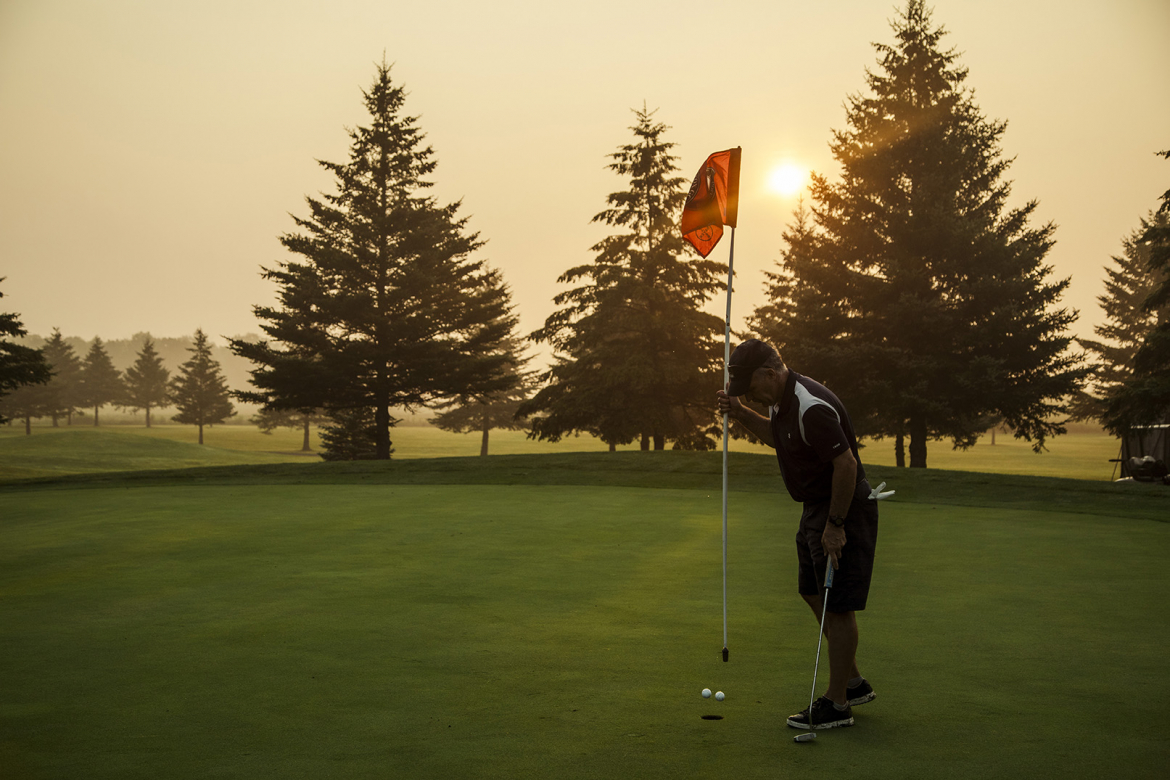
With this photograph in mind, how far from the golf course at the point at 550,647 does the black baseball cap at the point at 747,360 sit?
1.75m

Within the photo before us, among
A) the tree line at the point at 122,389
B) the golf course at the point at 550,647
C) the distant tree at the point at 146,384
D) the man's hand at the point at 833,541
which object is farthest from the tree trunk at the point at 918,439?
the distant tree at the point at 146,384

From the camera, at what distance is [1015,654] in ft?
18.1

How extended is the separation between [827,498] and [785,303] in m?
41.5

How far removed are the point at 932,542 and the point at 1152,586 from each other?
280cm

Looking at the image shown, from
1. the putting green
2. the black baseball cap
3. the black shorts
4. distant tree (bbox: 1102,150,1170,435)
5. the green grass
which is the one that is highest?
distant tree (bbox: 1102,150,1170,435)

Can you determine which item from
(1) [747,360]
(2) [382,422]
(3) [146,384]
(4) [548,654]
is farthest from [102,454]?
(1) [747,360]

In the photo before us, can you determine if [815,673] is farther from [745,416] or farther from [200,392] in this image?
[200,392]

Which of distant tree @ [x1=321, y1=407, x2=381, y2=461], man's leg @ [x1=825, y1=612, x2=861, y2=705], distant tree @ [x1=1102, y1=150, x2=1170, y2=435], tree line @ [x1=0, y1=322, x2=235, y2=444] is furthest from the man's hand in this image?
tree line @ [x1=0, y1=322, x2=235, y2=444]

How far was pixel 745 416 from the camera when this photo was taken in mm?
5402

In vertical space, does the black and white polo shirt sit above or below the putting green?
above

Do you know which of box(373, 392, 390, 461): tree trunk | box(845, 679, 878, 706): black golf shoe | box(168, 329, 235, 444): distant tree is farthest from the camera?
box(168, 329, 235, 444): distant tree

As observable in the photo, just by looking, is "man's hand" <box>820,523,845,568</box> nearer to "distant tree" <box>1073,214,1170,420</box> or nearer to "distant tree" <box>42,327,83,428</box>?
"distant tree" <box>1073,214,1170,420</box>

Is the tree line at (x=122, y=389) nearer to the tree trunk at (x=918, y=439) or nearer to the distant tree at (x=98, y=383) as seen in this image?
the distant tree at (x=98, y=383)

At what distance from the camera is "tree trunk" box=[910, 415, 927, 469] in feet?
93.9
